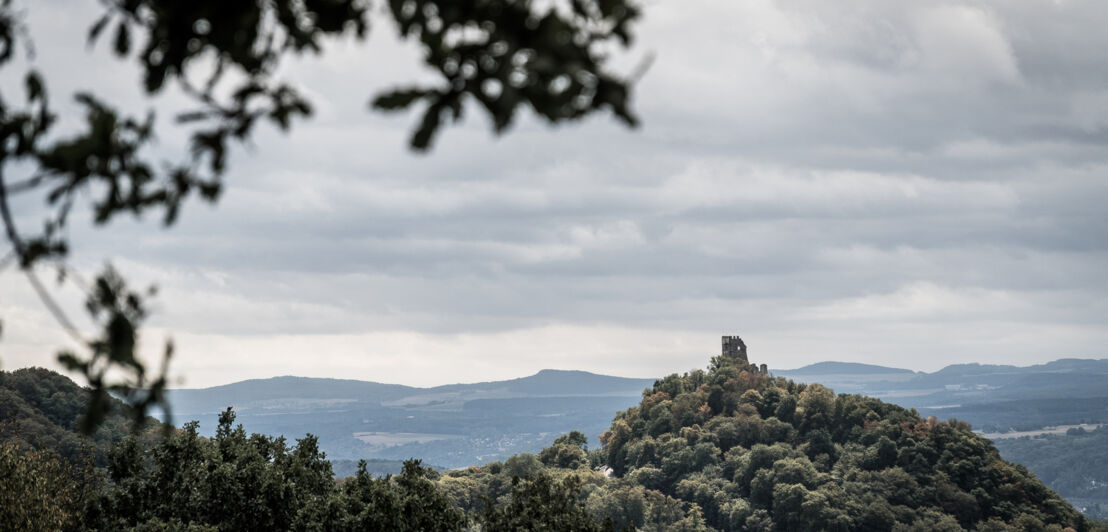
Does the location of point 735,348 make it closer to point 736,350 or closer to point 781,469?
point 736,350

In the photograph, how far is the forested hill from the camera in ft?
249

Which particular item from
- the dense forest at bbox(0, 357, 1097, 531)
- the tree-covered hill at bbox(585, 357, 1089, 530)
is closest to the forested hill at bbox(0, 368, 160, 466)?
the dense forest at bbox(0, 357, 1097, 531)

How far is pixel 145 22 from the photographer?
13.7 ft

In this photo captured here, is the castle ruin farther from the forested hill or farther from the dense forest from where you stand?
the forested hill

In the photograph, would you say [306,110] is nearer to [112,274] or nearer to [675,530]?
[112,274]

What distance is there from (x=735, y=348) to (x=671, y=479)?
28608 millimetres

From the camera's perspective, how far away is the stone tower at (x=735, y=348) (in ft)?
438

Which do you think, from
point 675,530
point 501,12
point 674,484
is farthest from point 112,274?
point 674,484

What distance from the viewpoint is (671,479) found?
111 m

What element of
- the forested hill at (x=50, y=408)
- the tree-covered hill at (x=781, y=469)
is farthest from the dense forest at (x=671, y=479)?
the forested hill at (x=50, y=408)

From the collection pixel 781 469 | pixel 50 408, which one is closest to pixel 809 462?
pixel 781 469

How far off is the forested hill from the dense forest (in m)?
15.2

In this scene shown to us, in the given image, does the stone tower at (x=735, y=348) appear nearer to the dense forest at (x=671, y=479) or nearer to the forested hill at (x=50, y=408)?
the dense forest at (x=671, y=479)

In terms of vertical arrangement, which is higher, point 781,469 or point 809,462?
point 809,462
